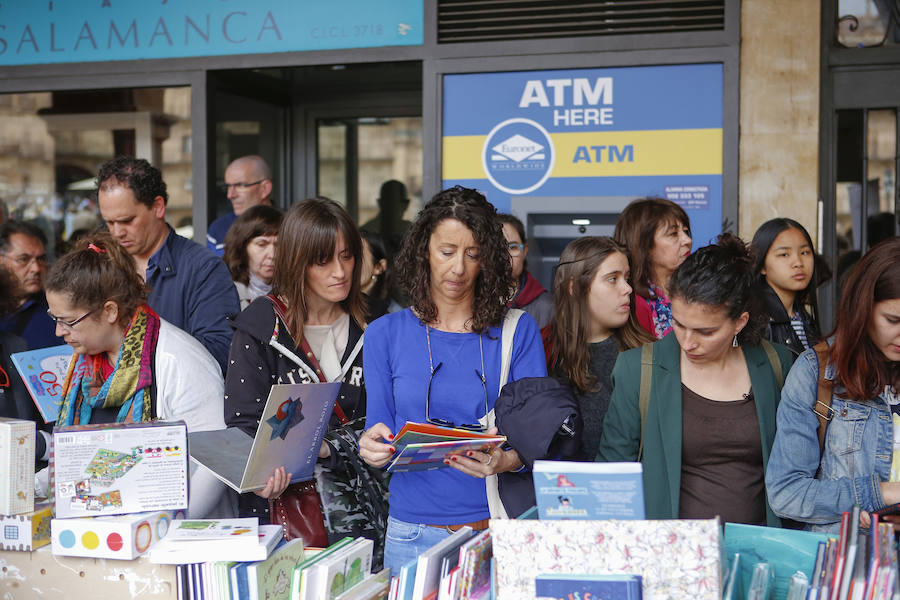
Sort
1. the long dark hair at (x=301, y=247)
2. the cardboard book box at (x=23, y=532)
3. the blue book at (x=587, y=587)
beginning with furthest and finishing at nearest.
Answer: the long dark hair at (x=301, y=247) < the cardboard book box at (x=23, y=532) < the blue book at (x=587, y=587)

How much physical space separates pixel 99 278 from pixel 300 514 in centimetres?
92

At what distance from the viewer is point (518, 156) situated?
16.0 feet

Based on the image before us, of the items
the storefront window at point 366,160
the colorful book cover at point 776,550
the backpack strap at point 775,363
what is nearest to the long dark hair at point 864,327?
the backpack strap at point 775,363

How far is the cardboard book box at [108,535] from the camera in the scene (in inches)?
82.7

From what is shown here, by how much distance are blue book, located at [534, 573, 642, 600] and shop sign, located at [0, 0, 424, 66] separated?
3.77 m

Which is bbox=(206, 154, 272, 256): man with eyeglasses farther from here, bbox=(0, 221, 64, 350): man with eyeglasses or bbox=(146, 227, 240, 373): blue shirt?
bbox=(146, 227, 240, 373): blue shirt

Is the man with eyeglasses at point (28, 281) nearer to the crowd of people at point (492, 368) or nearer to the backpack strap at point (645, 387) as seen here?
the crowd of people at point (492, 368)

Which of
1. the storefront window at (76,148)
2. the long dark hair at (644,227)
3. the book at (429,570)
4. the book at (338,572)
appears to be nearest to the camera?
the book at (429,570)

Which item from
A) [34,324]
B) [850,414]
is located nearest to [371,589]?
[850,414]

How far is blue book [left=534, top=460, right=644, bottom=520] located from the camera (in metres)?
1.76

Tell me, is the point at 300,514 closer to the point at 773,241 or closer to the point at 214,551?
the point at 214,551

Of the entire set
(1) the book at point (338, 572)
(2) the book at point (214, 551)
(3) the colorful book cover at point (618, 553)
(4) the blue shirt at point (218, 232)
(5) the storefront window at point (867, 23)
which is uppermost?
(5) the storefront window at point (867, 23)

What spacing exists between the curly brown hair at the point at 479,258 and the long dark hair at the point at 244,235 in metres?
1.79

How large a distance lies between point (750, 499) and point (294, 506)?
4.23 feet
